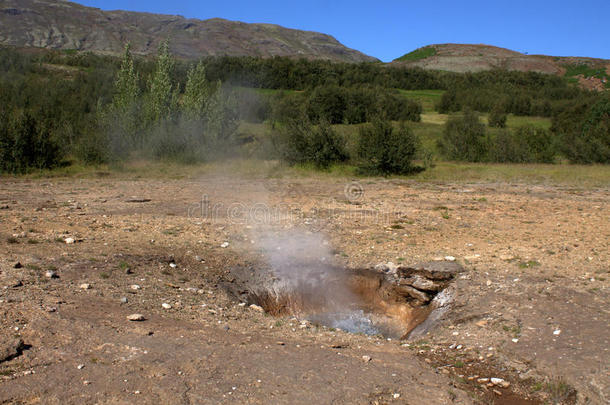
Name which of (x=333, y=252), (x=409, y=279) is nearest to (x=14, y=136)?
(x=333, y=252)

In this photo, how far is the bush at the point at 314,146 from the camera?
22.0m

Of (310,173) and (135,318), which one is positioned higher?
(135,318)

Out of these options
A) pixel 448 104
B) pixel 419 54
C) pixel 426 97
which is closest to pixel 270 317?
pixel 448 104

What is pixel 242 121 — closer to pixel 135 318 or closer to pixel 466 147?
pixel 466 147

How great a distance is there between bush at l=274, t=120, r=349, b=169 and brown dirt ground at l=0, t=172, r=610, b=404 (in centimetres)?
1129

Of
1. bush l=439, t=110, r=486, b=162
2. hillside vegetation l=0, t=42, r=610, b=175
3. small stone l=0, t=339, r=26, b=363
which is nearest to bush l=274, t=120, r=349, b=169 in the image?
hillside vegetation l=0, t=42, r=610, b=175

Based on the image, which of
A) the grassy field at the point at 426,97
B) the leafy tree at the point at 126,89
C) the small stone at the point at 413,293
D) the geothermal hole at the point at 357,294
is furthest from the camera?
the grassy field at the point at 426,97

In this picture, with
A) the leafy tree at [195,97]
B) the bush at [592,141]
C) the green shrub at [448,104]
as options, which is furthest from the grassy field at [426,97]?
the leafy tree at [195,97]

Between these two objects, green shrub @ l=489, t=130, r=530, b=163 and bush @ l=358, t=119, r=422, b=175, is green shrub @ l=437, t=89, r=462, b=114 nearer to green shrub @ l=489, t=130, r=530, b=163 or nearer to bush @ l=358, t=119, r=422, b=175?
green shrub @ l=489, t=130, r=530, b=163

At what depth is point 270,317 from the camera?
561cm

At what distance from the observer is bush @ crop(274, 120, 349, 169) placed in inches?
867

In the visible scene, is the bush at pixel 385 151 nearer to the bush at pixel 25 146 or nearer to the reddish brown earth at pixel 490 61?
the bush at pixel 25 146

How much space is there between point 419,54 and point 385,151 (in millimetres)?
94246

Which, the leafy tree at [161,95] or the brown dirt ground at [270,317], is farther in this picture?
the leafy tree at [161,95]
